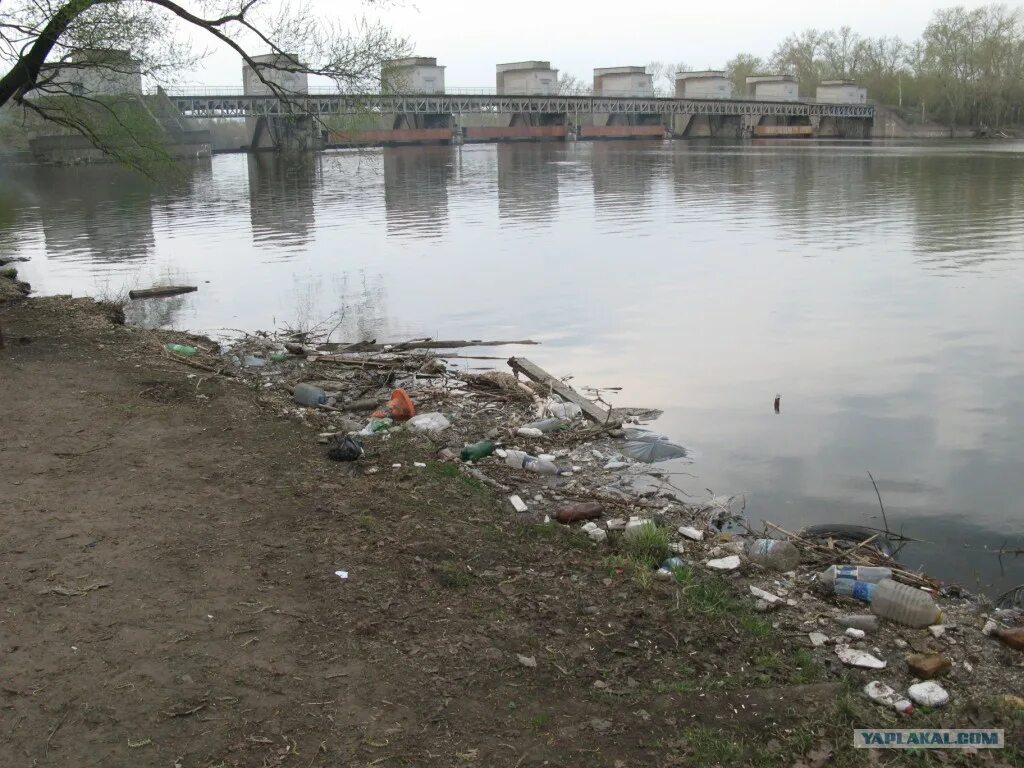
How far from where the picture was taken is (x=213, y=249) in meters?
Answer: 23.2

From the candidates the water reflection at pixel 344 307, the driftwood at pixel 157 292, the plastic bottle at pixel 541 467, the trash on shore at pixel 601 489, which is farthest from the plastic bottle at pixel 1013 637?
the driftwood at pixel 157 292

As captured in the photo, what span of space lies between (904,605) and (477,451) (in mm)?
3972

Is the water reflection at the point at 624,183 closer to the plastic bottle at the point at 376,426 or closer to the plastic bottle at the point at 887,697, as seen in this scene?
the plastic bottle at the point at 376,426

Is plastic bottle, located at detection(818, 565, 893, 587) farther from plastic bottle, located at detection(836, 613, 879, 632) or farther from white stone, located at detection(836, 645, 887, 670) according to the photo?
white stone, located at detection(836, 645, 887, 670)

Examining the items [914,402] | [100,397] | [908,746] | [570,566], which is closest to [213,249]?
[100,397]

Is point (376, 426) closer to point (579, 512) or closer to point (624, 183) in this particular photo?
point (579, 512)

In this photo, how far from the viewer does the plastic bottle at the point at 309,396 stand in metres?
10.1

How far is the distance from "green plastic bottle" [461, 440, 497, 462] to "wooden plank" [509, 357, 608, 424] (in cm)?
145

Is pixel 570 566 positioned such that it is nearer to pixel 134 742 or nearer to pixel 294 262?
pixel 134 742

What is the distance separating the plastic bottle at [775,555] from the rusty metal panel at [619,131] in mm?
116600

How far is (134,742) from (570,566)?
287cm

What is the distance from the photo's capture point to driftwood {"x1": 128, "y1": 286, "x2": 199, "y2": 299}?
17.2m

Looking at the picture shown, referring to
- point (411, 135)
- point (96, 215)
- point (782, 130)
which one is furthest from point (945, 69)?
point (96, 215)

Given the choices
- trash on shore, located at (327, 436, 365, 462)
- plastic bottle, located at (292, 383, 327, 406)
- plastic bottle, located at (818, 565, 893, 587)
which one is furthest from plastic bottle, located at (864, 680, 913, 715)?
plastic bottle, located at (292, 383, 327, 406)
